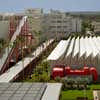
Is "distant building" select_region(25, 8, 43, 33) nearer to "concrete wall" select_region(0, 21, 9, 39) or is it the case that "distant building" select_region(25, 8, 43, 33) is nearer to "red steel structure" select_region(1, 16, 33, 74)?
"red steel structure" select_region(1, 16, 33, 74)

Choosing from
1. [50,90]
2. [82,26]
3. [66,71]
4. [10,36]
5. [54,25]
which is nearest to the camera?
[50,90]

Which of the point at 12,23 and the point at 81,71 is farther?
the point at 12,23

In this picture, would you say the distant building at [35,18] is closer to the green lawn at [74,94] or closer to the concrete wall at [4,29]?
the concrete wall at [4,29]

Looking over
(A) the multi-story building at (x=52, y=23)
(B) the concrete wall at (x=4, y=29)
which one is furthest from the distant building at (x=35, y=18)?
Answer: (B) the concrete wall at (x=4, y=29)

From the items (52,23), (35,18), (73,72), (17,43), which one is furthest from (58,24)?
(73,72)

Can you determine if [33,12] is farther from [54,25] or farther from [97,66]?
[97,66]

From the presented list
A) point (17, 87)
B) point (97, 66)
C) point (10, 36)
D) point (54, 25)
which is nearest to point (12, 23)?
point (10, 36)

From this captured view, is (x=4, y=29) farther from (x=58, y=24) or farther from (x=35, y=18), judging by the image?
(x=58, y=24)

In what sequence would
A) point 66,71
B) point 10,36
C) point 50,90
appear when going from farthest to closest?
point 10,36
point 66,71
point 50,90

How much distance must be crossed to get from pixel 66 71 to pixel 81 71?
1.51m

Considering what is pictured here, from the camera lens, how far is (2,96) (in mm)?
17188

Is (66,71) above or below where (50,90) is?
below

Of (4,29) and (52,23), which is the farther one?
(52,23)

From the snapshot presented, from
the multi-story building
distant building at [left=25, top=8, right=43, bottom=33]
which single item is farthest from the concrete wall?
the multi-story building
